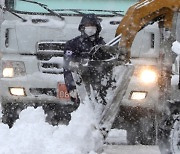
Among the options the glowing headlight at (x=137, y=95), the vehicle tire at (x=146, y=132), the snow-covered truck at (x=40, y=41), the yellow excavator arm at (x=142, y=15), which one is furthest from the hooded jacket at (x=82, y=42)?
the vehicle tire at (x=146, y=132)

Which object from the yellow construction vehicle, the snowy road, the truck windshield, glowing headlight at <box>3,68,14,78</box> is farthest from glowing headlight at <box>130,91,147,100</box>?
glowing headlight at <box>3,68,14,78</box>

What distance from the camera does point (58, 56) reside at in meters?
6.70

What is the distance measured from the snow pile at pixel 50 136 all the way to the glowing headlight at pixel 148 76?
4.83 ft

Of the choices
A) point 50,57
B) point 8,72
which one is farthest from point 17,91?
point 50,57

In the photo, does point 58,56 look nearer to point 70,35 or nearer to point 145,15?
point 70,35

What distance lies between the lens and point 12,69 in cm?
664

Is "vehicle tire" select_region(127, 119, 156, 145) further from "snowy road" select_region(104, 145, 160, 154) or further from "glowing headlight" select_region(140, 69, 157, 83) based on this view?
"glowing headlight" select_region(140, 69, 157, 83)

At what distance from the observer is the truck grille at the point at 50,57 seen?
6.64 metres

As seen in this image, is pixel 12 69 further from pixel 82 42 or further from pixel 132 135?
pixel 132 135

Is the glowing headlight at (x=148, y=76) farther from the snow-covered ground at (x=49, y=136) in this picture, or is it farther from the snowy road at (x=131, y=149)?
the snow-covered ground at (x=49, y=136)

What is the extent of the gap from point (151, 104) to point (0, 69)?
2077 mm

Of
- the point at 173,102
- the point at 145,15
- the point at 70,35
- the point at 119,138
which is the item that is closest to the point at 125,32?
the point at 145,15

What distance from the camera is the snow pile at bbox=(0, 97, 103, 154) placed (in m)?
4.73

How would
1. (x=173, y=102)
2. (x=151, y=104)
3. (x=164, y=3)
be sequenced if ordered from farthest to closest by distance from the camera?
(x=151, y=104), (x=173, y=102), (x=164, y=3)
